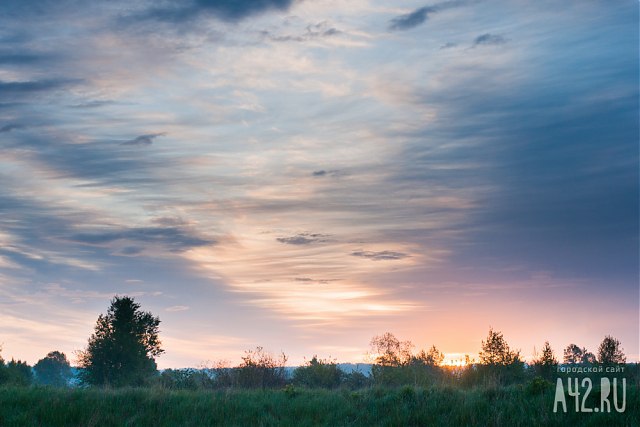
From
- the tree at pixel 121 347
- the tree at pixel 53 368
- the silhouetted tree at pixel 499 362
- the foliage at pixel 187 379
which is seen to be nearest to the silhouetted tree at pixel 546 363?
the silhouetted tree at pixel 499 362

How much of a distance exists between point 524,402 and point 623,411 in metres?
3.48

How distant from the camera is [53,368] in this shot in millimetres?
132250

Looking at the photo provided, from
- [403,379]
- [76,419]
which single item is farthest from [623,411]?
[76,419]

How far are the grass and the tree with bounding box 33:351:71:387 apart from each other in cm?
11132

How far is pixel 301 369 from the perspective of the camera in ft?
128

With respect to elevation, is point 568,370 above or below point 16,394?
above

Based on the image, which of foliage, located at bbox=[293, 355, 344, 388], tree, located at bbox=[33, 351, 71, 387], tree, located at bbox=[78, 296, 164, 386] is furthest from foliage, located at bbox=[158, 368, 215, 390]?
tree, located at bbox=[33, 351, 71, 387]

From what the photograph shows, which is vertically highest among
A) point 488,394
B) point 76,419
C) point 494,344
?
point 494,344

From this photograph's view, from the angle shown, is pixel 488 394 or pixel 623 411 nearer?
pixel 623 411

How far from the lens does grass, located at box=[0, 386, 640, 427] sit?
79.7 feet

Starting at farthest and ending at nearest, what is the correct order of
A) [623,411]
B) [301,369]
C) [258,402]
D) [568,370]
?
1. [301,369]
2. [568,370]
3. [258,402]
4. [623,411]

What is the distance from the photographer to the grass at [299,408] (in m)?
24.3

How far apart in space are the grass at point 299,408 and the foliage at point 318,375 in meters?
9.04

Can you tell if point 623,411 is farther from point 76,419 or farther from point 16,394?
point 16,394
